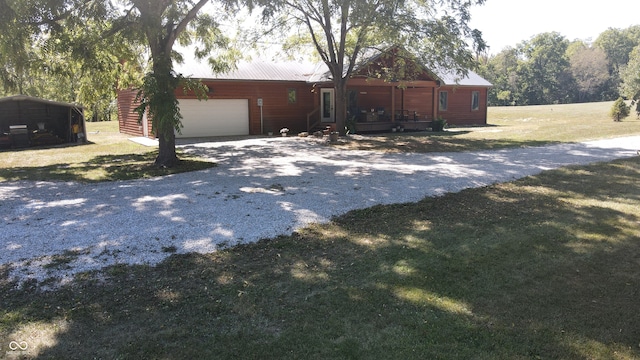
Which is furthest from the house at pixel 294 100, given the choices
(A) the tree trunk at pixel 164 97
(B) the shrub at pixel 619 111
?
(B) the shrub at pixel 619 111

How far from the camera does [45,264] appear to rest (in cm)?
465

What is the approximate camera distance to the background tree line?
73.7 metres

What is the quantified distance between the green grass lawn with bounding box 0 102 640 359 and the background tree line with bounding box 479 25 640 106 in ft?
233

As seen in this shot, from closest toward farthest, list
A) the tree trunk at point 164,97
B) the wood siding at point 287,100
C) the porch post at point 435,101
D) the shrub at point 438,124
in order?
1. the tree trunk at point 164,97
2. the wood siding at point 287,100
3. the shrub at point 438,124
4. the porch post at point 435,101

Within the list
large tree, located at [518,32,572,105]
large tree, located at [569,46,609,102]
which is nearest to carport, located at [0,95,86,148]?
large tree, located at [518,32,572,105]

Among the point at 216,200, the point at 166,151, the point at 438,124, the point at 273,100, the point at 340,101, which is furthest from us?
the point at 438,124

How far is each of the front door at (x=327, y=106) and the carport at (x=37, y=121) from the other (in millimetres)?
11239

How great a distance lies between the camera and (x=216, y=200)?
24.7 feet

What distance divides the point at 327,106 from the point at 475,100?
1125 cm

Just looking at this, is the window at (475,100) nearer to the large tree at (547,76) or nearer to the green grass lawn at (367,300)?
the green grass lawn at (367,300)

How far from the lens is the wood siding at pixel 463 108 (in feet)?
89.0

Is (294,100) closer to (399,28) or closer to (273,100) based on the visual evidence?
(273,100)

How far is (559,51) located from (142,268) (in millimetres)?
97920

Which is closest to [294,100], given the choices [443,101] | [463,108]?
[443,101]
